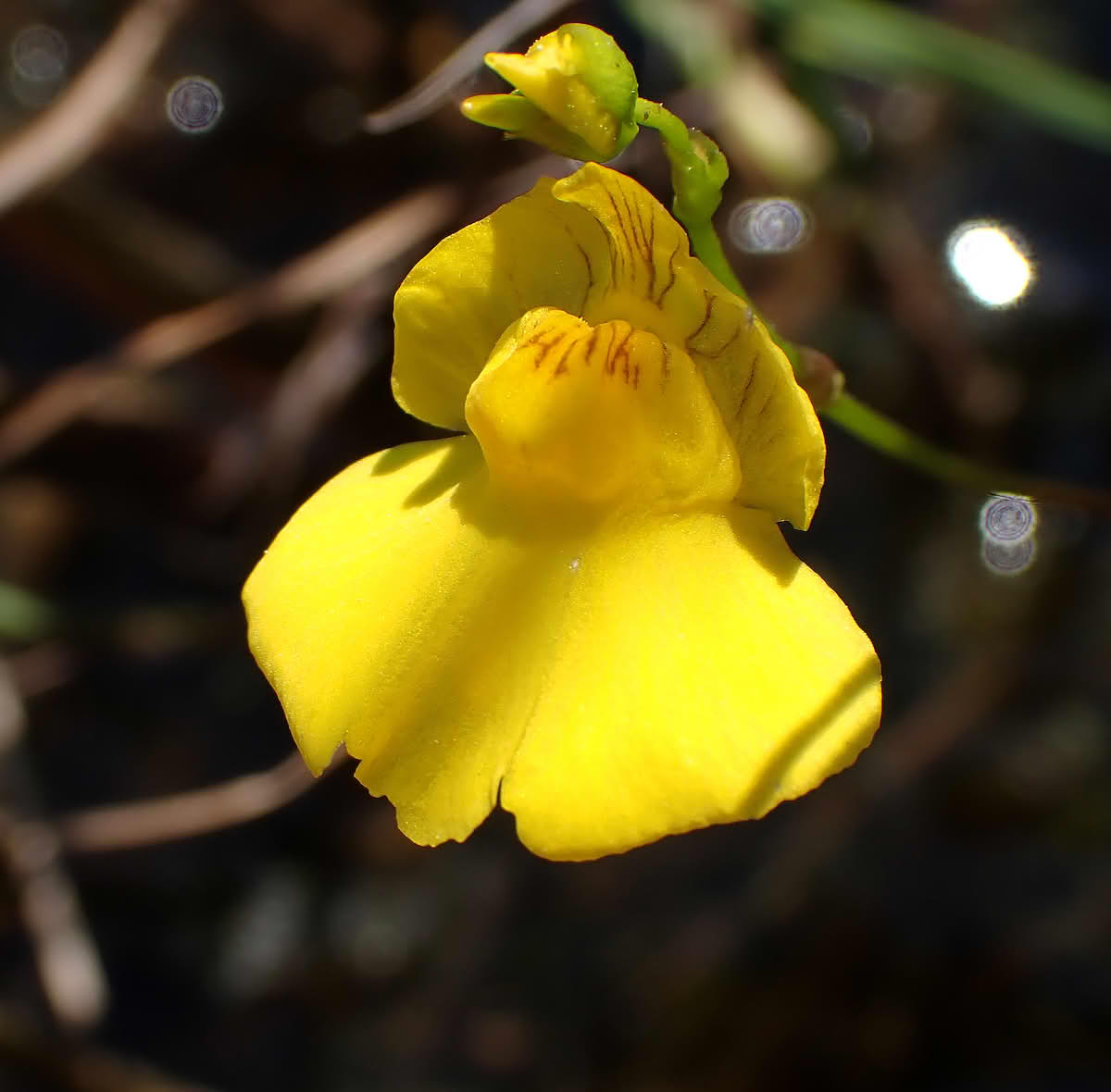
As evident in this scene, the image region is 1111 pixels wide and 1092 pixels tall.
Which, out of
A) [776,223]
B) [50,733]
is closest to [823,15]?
[776,223]

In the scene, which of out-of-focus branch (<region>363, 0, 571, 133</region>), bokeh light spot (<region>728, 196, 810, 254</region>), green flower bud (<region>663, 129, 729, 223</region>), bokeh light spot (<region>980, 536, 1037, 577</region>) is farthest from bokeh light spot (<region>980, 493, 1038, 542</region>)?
green flower bud (<region>663, 129, 729, 223</region>)

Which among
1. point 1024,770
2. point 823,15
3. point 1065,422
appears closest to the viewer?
point 823,15

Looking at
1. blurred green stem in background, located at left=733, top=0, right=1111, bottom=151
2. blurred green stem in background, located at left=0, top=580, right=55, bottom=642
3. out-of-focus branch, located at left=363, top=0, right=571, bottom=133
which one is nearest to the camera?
out-of-focus branch, located at left=363, top=0, right=571, bottom=133

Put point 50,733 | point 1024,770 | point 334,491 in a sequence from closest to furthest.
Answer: point 334,491, point 1024,770, point 50,733

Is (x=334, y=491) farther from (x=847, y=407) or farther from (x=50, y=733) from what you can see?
(x=50, y=733)

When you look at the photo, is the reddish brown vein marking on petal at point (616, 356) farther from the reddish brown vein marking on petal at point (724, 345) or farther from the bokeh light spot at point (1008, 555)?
the bokeh light spot at point (1008, 555)

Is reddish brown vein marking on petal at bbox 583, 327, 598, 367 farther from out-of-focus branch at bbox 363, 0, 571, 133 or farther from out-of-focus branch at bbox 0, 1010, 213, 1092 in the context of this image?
out-of-focus branch at bbox 0, 1010, 213, 1092
